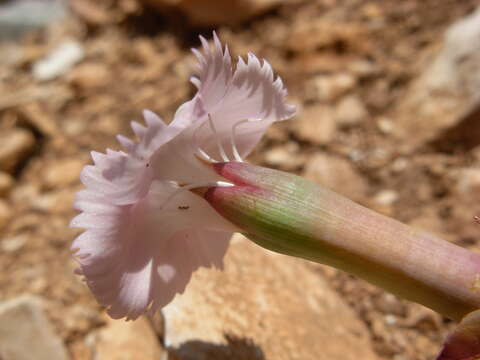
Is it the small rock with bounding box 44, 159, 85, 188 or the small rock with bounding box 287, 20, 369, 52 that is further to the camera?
the small rock with bounding box 287, 20, 369, 52

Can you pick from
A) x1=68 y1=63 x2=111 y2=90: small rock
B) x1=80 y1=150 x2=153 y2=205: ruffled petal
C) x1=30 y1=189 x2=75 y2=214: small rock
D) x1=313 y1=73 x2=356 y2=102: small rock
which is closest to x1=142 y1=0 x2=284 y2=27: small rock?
x1=68 y1=63 x2=111 y2=90: small rock

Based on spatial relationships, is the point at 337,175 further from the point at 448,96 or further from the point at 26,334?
the point at 26,334

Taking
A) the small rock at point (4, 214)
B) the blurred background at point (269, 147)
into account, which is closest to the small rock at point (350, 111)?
the blurred background at point (269, 147)

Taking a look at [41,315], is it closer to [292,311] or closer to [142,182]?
[292,311]

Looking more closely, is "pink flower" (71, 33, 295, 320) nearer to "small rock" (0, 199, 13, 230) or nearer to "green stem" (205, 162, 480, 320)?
"green stem" (205, 162, 480, 320)

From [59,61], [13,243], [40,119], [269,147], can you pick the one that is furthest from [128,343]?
[59,61]

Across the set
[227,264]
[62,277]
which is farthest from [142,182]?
[62,277]
